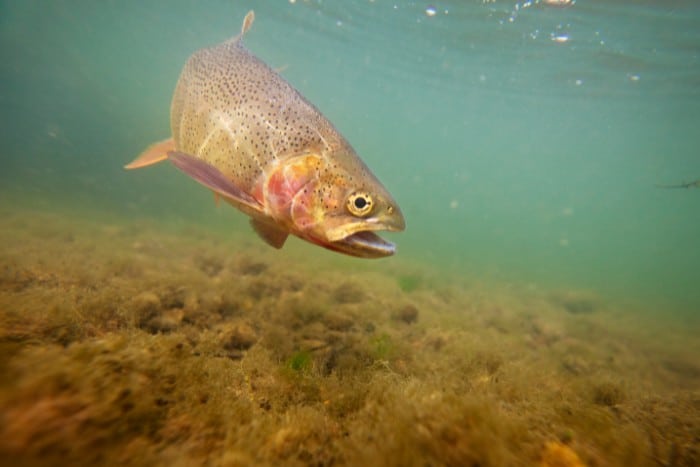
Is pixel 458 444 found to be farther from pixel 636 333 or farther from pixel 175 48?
pixel 175 48

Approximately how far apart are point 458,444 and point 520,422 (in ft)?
2.32

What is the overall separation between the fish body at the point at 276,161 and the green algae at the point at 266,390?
48.5 inches

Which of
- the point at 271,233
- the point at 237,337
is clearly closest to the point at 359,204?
the point at 271,233

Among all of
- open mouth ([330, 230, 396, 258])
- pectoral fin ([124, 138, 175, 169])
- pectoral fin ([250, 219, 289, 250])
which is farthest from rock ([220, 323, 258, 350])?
pectoral fin ([124, 138, 175, 169])

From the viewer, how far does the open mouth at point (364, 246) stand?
2428mm

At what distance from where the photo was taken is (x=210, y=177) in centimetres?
258

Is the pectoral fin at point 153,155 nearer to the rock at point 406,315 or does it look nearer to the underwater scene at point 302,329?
the underwater scene at point 302,329

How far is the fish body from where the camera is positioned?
8.36 ft

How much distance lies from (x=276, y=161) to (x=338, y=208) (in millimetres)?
761

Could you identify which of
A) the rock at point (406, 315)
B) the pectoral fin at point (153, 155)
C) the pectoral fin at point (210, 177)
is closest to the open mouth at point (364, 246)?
the pectoral fin at point (210, 177)

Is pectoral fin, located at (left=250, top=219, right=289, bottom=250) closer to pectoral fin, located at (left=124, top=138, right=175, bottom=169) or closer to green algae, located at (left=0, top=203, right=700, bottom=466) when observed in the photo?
green algae, located at (left=0, top=203, right=700, bottom=466)

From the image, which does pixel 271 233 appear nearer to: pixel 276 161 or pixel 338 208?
pixel 276 161

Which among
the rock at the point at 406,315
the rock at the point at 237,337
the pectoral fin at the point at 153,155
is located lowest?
the rock at the point at 406,315

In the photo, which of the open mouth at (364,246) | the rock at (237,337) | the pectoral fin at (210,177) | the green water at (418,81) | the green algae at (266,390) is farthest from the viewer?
the green water at (418,81)
